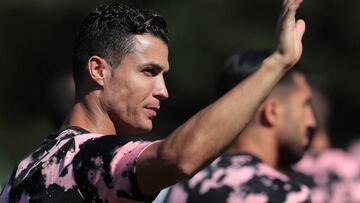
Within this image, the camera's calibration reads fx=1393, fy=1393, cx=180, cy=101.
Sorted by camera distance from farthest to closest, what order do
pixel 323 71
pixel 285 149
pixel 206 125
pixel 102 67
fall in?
pixel 323 71 < pixel 285 149 < pixel 102 67 < pixel 206 125

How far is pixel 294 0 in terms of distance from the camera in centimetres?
428

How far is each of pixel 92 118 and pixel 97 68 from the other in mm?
176

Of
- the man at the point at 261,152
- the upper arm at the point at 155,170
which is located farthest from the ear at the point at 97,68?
the man at the point at 261,152

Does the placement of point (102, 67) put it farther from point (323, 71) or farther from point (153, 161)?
point (323, 71)

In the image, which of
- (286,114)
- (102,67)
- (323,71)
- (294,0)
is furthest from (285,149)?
(323,71)

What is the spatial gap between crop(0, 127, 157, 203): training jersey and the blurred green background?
36.3 ft

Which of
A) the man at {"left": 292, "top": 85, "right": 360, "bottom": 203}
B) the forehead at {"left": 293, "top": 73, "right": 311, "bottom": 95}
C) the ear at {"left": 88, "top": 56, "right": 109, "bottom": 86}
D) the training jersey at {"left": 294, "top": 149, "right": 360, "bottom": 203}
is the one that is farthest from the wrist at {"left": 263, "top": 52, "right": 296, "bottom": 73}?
the training jersey at {"left": 294, "top": 149, "right": 360, "bottom": 203}

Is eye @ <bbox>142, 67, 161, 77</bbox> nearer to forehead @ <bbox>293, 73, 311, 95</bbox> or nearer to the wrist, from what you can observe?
the wrist

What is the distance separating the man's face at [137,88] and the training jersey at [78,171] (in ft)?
0.54

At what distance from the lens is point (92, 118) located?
190 inches

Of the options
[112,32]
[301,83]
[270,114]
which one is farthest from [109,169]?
[301,83]

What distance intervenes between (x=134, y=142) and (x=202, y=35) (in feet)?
39.0

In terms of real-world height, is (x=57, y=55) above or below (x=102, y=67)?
below

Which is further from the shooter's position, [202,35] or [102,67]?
[202,35]
